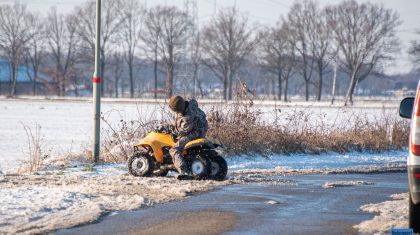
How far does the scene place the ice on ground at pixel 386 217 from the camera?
8344 mm

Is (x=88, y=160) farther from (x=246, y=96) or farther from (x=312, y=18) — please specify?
(x=312, y=18)

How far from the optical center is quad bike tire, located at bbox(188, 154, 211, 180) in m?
13.2

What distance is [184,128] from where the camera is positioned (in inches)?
521

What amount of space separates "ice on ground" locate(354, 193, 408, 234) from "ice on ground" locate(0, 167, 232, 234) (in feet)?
9.56

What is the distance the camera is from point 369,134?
72.5 feet

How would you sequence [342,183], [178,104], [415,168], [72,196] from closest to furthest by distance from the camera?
[415,168] → [72,196] → [178,104] → [342,183]

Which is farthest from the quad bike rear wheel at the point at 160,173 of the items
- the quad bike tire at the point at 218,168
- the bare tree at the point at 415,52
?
the bare tree at the point at 415,52

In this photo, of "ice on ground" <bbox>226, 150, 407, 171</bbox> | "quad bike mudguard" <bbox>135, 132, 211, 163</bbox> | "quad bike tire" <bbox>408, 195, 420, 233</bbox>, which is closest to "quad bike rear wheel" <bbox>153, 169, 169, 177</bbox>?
"quad bike mudguard" <bbox>135, 132, 211, 163</bbox>

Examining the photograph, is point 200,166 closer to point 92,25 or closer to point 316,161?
point 316,161

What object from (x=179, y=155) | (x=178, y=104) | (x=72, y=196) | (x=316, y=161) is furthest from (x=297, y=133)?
(x=72, y=196)

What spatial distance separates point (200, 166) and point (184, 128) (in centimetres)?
72

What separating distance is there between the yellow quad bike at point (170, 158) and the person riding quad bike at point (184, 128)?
0.15 meters

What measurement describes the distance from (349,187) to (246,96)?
743 cm

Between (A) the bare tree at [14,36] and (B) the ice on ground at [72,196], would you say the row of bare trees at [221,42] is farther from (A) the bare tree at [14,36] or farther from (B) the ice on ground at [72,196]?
(B) the ice on ground at [72,196]
